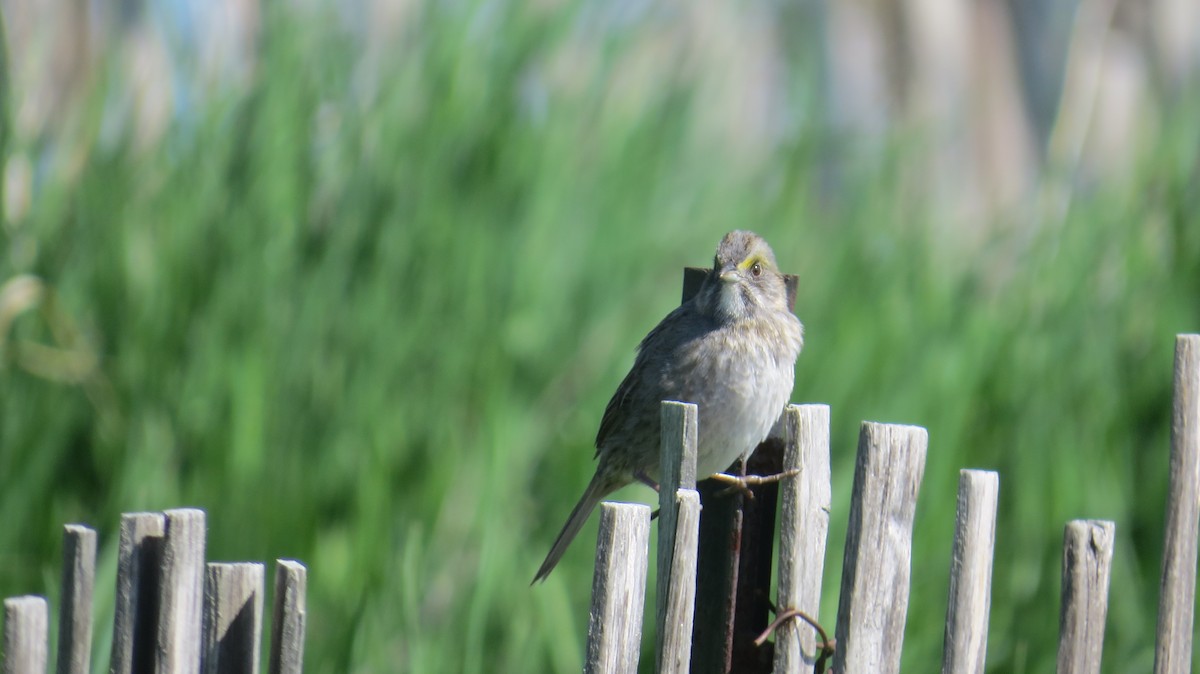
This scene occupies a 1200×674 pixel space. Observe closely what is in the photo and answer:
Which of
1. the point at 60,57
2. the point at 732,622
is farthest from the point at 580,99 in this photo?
the point at 732,622

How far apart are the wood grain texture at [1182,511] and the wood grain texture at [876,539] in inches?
16.6

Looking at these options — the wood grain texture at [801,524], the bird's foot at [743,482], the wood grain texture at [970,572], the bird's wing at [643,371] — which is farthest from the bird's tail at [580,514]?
the wood grain texture at [970,572]

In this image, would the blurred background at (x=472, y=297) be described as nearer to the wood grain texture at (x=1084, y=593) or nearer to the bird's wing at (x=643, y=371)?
the bird's wing at (x=643, y=371)

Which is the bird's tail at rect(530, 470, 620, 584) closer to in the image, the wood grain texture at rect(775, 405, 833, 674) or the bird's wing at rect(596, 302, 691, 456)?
the bird's wing at rect(596, 302, 691, 456)

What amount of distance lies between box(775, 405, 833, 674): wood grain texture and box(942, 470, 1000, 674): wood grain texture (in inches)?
7.5

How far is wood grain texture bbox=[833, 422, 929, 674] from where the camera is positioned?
1.65 m

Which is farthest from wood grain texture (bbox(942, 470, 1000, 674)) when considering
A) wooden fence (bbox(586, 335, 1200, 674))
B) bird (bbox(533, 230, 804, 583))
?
bird (bbox(533, 230, 804, 583))

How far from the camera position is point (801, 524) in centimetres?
175

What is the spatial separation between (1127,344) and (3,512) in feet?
11.5

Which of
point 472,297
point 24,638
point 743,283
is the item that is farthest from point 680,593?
point 472,297

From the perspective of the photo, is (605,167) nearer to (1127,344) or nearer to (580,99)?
(580,99)

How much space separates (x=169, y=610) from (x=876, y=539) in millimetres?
943

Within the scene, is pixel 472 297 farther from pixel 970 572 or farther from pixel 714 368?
pixel 970 572

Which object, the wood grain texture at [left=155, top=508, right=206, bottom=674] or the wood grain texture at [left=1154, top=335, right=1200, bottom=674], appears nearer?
the wood grain texture at [left=155, top=508, right=206, bottom=674]
